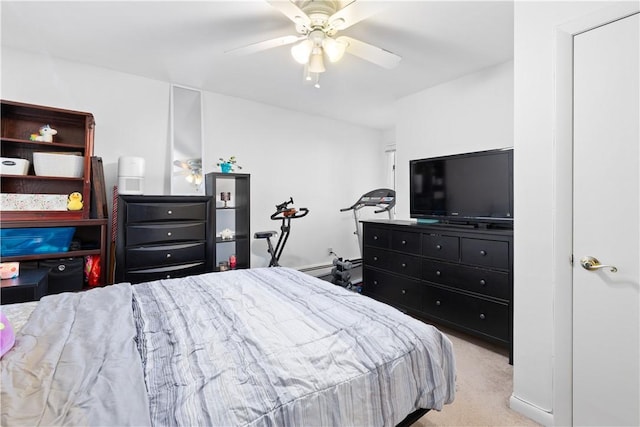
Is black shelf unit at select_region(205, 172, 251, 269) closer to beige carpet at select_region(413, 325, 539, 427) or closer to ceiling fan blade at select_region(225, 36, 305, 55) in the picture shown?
ceiling fan blade at select_region(225, 36, 305, 55)

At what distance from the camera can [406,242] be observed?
3.00 meters

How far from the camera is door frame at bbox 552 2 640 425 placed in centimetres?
151

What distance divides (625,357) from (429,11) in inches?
92.6

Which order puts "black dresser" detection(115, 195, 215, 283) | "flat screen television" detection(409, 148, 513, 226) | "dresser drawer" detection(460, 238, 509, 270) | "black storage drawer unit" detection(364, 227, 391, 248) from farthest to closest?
1. "black storage drawer unit" detection(364, 227, 391, 248)
2. "black dresser" detection(115, 195, 215, 283)
3. "flat screen television" detection(409, 148, 513, 226)
4. "dresser drawer" detection(460, 238, 509, 270)

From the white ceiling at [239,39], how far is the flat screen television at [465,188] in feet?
3.19

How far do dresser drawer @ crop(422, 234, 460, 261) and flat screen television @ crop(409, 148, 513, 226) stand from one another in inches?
11.1

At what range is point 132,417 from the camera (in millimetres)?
731

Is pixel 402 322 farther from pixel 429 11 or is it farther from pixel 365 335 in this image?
pixel 429 11

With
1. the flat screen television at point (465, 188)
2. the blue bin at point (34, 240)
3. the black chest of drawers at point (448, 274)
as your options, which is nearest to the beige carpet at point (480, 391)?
the black chest of drawers at point (448, 274)

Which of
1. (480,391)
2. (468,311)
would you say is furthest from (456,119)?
(480,391)

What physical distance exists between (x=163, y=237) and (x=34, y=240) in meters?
0.96

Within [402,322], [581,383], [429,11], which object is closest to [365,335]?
[402,322]

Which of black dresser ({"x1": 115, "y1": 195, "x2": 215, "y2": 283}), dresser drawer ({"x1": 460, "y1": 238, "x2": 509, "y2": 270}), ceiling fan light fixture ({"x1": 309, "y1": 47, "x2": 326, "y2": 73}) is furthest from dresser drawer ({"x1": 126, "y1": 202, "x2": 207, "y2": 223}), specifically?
dresser drawer ({"x1": 460, "y1": 238, "x2": 509, "y2": 270})

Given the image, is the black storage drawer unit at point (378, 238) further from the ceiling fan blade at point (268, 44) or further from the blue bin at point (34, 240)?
the blue bin at point (34, 240)
